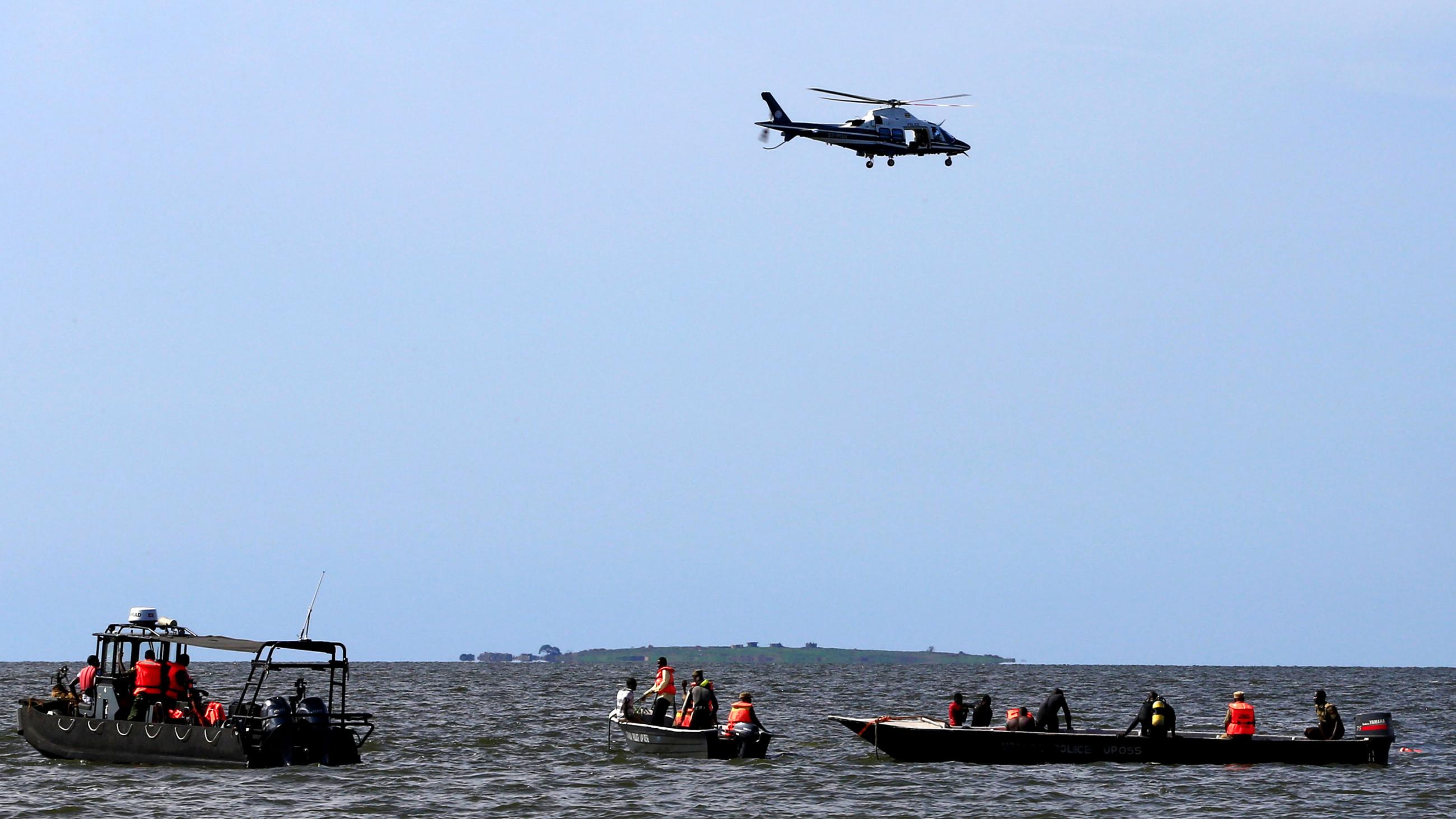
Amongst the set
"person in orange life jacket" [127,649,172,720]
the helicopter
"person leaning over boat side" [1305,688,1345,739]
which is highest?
the helicopter

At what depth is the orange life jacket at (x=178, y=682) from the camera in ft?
106

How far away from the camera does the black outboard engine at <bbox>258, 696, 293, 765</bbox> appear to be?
3117 centimetres

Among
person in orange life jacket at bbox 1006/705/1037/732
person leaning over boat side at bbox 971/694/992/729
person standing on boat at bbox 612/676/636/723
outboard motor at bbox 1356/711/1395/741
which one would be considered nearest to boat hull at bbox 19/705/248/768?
person standing on boat at bbox 612/676/636/723

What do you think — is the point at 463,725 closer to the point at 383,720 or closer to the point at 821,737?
the point at 383,720

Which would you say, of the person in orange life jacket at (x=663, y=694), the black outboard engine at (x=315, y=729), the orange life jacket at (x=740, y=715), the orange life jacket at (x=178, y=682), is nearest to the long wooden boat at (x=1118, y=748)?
the orange life jacket at (x=740, y=715)

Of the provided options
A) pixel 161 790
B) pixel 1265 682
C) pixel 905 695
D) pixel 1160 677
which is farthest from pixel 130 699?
pixel 1160 677

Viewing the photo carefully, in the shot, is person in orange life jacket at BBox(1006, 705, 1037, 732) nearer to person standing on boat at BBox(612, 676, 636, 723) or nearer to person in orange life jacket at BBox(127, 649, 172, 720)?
person standing on boat at BBox(612, 676, 636, 723)

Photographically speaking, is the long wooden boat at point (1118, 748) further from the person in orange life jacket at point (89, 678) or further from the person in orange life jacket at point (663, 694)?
the person in orange life jacket at point (89, 678)

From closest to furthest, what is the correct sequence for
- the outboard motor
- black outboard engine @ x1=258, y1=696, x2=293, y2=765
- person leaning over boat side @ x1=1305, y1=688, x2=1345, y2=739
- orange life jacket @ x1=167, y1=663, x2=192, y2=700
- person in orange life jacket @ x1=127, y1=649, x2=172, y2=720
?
black outboard engine @ x1=258, y1=696, x2=293, y2=765
person in orange life jacket @ x1=127, y1=649, x2=172, y2=720
orange life jacket @ x1=167, y1=663, x2=192, y2=700
person leaning over boat side @ x1=1305, y1=688, x2=1345, y2=739
the outboard motor

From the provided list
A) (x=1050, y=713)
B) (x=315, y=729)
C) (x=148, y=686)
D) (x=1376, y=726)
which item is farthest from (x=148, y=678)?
(x=1376, y=726)

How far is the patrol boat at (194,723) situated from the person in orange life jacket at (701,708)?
6831 millimetres

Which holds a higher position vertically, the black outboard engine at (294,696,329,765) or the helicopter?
the helicopter

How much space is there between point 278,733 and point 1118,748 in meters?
18.1

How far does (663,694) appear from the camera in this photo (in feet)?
120
